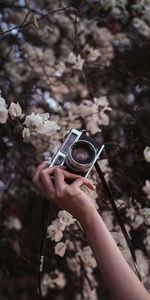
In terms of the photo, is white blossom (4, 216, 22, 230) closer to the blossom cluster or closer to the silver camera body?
the blossom cluster

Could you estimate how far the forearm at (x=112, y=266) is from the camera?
75cm

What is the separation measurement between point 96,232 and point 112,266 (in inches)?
2.5

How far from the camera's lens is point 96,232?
81 cm

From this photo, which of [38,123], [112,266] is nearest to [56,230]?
[38,123]

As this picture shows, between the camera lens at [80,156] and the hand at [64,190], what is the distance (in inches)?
1.7

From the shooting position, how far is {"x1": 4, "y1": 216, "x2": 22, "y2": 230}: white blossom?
2.38m

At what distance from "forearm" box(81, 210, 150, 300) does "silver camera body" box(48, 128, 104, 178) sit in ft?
0.62

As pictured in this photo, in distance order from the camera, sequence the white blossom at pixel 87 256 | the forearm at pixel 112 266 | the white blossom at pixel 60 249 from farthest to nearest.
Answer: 1. the white blossom at pixel 87 256
2. the white blossom at pixel 60 249
3. the forearm at pixel 112 266

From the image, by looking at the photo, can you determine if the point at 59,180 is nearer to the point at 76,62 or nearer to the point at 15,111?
the point at 15,111

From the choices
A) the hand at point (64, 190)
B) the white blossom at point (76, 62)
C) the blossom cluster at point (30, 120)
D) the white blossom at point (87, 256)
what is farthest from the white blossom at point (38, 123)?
the white blossom at point (76, 62)

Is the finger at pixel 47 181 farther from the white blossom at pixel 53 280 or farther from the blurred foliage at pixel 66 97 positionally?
the white blossom at pixel 53 280

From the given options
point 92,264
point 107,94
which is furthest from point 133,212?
point 107,94

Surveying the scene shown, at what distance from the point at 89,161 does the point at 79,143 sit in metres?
0.05

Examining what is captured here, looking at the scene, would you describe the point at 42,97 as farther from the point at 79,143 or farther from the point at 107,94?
the point at 79,143
